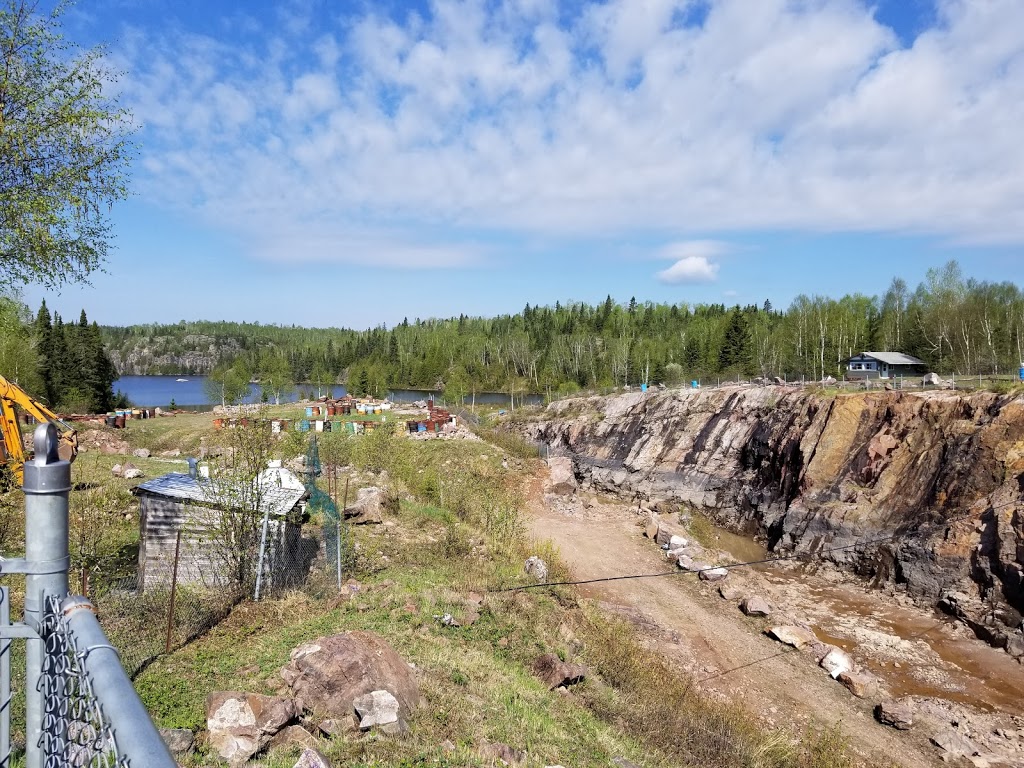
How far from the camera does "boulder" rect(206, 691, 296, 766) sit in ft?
20.4

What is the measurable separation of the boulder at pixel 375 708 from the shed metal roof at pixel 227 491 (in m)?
4.84

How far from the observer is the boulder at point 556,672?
10086 millimetres

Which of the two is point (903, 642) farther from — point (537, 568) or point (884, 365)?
point (884, 365)

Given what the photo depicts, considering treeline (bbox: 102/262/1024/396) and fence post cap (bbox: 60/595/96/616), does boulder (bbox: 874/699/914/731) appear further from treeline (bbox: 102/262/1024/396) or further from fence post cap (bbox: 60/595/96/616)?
treeline (bbox: 102/262/1024/396)

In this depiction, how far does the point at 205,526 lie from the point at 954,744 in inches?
626

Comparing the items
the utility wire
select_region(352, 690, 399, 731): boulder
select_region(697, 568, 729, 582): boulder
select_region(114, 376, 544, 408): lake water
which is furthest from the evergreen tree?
select_region(352, 690, 399, 731): boulder

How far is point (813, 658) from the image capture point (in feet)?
51.4

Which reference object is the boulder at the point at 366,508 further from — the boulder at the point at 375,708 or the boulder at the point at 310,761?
the boulder at the point at 310,761

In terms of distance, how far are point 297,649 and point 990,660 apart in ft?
59.0

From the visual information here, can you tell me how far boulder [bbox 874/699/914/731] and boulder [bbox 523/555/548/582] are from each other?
8.38 meters

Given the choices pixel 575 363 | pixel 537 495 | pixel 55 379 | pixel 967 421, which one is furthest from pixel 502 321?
pixel 967 421

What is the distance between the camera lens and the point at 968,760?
38.4ft

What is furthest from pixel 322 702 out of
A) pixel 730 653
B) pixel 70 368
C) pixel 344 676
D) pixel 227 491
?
→ pixel 70 368

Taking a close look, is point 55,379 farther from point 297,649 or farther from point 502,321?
point 502,321
